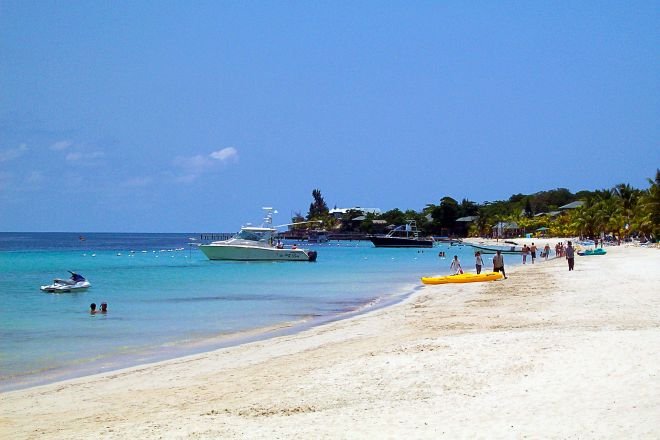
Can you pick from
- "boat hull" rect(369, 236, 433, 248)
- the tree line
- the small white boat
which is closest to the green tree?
the tree line

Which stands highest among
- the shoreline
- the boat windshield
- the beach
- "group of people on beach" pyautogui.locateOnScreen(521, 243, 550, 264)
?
the boat windshield

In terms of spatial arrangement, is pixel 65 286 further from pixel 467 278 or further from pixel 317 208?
pixel 317 208

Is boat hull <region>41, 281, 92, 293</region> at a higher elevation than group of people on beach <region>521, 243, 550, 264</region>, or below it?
below

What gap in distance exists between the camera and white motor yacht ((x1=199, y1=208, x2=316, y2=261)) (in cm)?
6291

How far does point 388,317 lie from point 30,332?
9.67 meters

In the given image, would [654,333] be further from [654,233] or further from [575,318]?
[654,233]

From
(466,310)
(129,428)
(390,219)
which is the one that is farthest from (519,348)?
(390,219)

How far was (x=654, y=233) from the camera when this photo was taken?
67.7 m

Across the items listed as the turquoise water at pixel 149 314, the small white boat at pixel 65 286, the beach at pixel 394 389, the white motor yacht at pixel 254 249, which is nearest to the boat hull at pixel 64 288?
the small white boat at pixel 65 286

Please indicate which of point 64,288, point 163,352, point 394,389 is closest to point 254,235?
point 64,288

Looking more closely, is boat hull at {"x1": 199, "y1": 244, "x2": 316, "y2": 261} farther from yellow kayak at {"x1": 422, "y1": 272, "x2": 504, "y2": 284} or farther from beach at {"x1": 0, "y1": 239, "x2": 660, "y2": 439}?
beach at {"x1": 0, "y1": 239, "x2": 660, "y2": 439}

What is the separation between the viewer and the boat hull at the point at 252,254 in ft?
206

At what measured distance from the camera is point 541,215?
462 feet

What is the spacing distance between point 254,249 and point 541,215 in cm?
9259
